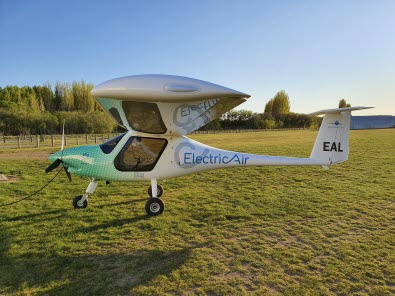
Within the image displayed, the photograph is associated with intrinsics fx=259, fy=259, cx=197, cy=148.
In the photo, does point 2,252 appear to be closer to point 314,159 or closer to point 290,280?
point 290,280

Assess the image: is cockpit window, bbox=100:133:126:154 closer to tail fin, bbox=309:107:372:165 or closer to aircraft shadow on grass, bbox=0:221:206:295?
aircraft shadow on grass, bbox=0:221:206:295

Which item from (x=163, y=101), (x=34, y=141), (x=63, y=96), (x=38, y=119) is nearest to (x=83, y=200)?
(x=163, y=101)

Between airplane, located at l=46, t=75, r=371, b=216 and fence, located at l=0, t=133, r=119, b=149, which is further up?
airplane, located at l=46, t=75, r=371, b=216

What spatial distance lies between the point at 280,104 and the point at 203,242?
10807 cm

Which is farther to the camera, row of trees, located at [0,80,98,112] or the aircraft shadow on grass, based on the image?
row of trees, located at [0,80,98,112]

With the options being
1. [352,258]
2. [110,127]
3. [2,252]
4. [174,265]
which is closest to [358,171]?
[352,258]

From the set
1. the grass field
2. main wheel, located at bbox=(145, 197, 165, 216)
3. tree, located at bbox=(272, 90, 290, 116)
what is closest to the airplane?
main wheel, located at bbox=(145, 197, 165, 216)

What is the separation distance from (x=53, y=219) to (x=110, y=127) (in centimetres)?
4607

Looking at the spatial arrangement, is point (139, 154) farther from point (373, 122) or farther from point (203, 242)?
point (373, 122)

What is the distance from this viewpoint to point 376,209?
21.9 ft

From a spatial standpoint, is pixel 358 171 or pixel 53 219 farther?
pixel 358 171

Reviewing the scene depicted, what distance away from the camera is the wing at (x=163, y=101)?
5.05 meters

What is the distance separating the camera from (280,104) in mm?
105688

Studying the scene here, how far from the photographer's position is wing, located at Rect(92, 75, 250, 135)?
505cm
